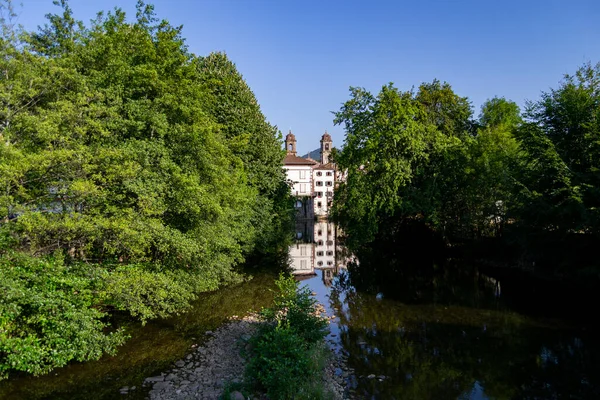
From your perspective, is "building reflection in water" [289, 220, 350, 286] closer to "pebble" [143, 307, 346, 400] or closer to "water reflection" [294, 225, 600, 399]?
"water reflection" [294, 225, 600, 399]

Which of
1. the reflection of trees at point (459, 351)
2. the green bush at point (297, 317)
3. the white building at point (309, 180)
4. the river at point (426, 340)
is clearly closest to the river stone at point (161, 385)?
the river at point (426, 340)

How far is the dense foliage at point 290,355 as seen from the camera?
9.13m

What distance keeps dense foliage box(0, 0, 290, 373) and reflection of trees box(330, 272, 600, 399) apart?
6934 mm

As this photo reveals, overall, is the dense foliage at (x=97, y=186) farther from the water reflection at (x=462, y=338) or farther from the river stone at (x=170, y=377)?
the water reflection at (x=462, y=338)

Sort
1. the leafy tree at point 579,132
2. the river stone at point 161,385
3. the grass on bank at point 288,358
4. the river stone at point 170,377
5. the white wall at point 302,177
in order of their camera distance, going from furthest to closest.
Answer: the white wall at point 302,177 → the leafy tree at point 579,132 → the river stone at point 170,377 → the river stone at point 161,385 → the grass on bank at point 288,358

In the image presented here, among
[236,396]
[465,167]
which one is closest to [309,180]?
[465,167]

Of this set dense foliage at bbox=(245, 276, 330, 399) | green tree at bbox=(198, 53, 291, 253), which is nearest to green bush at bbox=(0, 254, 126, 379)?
dense foliage at bbox=(245, 276, 330, 399)

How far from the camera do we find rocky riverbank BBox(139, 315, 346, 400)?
9.95 metres

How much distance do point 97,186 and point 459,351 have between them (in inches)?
512

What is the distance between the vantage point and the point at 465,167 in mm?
28500

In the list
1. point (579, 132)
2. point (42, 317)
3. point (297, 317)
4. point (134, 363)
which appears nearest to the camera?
point (42, 317)

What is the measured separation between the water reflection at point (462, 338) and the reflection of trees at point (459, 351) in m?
0.03

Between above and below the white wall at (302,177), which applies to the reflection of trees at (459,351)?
below

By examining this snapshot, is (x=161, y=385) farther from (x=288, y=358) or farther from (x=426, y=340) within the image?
(x=426, y=340)
